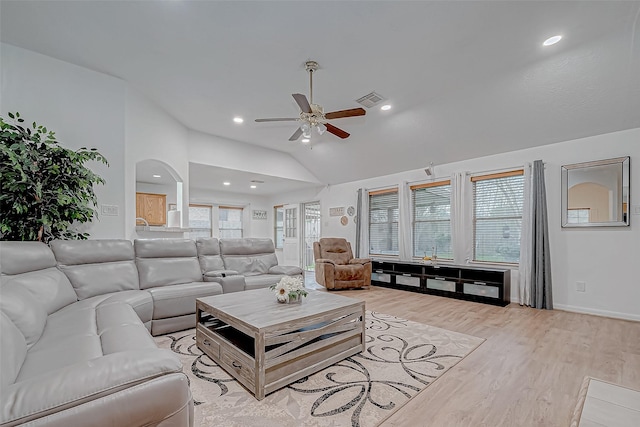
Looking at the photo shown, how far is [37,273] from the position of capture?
2230 mm

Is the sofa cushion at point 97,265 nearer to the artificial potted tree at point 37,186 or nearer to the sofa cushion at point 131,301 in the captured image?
the sofa cushion at point 131,301

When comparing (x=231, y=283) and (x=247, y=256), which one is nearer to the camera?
(x=231, y=283)

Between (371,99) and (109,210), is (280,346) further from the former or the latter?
(371,99)

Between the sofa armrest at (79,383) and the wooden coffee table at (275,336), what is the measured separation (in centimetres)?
87

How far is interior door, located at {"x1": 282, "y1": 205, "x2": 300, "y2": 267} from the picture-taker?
27.5 ft

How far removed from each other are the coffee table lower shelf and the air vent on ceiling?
2.73 metres

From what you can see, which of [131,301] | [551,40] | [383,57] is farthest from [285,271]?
[551,40]

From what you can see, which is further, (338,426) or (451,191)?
(451,191)

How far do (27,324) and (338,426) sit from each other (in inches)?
72.7

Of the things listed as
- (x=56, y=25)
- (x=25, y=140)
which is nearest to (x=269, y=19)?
(x=56, y=25)

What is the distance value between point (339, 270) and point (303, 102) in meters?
3.40

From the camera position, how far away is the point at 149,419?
3.26 feet

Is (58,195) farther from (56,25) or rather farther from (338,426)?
(338,426)

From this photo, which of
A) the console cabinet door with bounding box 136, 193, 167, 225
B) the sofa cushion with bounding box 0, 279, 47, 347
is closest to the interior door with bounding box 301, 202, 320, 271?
the console cabinet door with bounding box 136, 193, 167, 225
